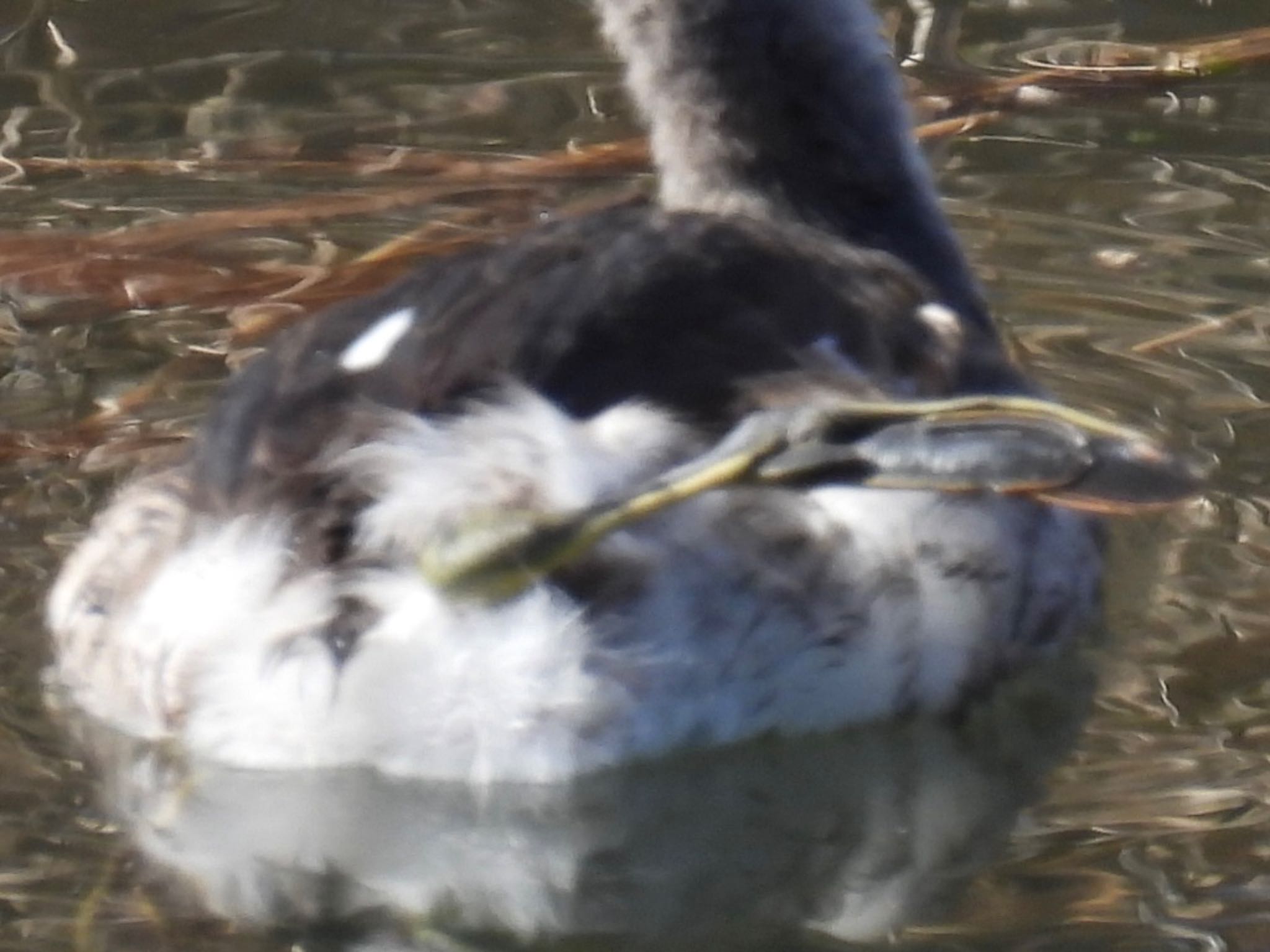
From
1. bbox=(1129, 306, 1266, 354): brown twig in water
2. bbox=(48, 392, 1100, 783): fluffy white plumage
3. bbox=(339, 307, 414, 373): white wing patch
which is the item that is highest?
bbox=(339, 307, 414, 373): white wing patch

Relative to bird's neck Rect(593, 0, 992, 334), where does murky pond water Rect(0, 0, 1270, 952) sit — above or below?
below

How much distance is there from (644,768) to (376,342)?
61 centimetres

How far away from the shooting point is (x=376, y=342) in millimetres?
3451

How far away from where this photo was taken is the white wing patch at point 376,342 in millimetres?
3398

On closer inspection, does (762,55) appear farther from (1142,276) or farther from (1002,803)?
(1002,803)

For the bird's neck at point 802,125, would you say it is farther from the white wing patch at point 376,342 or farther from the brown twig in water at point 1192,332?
the white wing patch at point 376,342

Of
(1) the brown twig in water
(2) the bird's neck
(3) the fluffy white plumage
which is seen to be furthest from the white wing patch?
(1) the brown twig in water

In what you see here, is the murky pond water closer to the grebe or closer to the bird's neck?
the grebe

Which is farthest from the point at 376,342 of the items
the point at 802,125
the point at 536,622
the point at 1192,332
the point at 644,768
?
→ the point at 1192,332

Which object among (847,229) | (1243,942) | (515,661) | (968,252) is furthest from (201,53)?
(1243,942)

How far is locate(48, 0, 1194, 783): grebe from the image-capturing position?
318 centimetres

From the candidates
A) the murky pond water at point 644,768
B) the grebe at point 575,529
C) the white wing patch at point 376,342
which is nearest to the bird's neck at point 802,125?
the murky pond water at point 644,768

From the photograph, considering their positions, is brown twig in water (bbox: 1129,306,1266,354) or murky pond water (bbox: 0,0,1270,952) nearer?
murky pond water (bbox: 0,0,1270,952)

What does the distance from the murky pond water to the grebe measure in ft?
0.33
